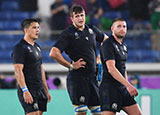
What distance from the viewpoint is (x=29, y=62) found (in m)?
7.68

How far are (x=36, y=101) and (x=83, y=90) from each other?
748 millimetres

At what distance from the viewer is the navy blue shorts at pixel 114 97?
7332 millimetres

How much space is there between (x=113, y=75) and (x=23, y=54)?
1.45 meters

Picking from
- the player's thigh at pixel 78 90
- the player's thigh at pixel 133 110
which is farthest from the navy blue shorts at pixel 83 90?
the player's thigh at pixel 133 110

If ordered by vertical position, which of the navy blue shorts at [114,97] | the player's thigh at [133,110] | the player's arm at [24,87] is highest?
the player's arm at [24,87]

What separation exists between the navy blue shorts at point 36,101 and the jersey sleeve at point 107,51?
1.15m

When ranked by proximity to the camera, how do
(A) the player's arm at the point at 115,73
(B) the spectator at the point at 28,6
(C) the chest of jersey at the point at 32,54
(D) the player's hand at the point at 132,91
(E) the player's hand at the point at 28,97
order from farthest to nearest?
(B) the spectator at the point at 28,6 → (C) the chest of jersey at the point at 32,54 → (E) the player's hand at the point at 28,97 → (A) the player's arm at the point at 115,73 → (D) the player's hand at the point at 132,91

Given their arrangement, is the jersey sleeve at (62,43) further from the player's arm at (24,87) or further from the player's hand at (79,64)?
the player's arm at (24,87)

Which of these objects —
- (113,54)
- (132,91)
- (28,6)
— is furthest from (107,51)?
(28,6)

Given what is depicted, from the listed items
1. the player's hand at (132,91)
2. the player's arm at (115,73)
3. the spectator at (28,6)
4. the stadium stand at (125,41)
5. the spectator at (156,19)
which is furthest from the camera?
the spectator at (28,6)

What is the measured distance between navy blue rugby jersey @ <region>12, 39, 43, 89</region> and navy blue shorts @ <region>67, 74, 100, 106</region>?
516 millimetres

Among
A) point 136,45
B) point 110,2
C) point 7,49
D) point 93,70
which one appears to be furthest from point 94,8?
point 93,70

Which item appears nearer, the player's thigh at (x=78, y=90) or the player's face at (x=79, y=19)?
the player's thigh at (x=78, y=90)

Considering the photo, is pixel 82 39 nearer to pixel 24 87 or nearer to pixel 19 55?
pixel 19 55
